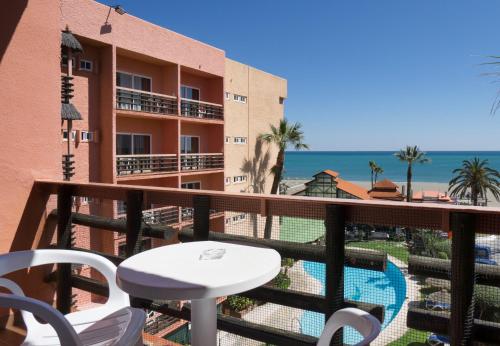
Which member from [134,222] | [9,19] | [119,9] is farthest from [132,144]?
[134,222]

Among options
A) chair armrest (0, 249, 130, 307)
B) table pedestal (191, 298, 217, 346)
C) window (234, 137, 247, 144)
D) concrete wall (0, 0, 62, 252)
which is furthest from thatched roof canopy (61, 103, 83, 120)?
window (234, 137, 247, 144)

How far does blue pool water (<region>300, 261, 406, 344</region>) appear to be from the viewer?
1.92 metres

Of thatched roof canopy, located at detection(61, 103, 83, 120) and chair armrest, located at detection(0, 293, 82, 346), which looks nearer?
chair armrest, located at detection(0, 293, 82, 346)

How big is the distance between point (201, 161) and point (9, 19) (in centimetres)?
1287

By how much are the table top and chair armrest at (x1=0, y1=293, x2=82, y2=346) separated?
10.2 inches

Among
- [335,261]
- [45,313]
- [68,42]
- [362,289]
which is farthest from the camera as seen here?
[68,42]

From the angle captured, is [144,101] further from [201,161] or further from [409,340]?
[409,340]

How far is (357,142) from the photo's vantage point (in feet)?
506

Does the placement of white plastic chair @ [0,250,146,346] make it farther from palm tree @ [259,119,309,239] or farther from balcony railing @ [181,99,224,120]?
palm tree @ [259,119,309,239]

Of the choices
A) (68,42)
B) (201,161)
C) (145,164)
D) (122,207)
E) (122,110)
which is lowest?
(122,207)

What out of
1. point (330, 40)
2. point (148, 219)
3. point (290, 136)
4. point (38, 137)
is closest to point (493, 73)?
point (148, 219)

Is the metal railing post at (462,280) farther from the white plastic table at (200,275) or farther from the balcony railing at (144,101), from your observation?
the balcony railing at (144,101)

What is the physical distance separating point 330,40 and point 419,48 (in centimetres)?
2405

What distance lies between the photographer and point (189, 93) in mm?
15992
